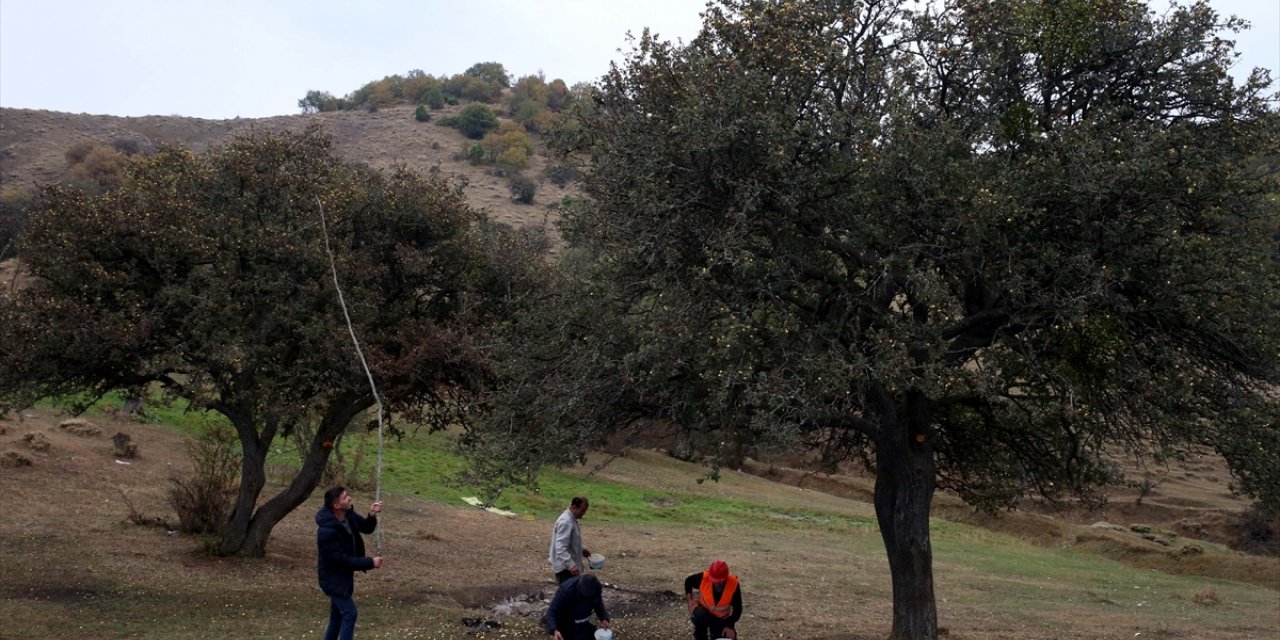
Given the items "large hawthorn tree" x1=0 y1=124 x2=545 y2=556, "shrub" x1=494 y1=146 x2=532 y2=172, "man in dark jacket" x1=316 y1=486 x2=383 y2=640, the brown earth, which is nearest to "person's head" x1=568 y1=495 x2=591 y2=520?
"man in dark jacket" x1=316 y1=486 x2=383 y2=640

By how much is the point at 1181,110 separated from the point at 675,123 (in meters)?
6.30

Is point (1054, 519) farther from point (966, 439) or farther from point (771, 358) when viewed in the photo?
point (771, 358)

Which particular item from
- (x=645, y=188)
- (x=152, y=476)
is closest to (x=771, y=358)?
(x=645, y=188)

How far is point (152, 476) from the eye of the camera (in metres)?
26.8

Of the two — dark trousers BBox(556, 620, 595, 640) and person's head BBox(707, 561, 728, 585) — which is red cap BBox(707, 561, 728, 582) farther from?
dark trousers BBox(556, 620, 595, 640)

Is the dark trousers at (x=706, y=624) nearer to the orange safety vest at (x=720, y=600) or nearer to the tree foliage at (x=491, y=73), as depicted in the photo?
the orange safety vest at (x=720, y=600)

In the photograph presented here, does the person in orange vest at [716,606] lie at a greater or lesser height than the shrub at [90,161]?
lesser

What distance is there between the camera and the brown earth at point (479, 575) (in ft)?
47.6

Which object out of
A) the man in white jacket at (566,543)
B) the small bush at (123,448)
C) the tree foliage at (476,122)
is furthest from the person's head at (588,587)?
the tree foliage at (476,122)

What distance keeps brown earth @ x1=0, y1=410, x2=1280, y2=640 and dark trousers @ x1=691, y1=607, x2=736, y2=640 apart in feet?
14.5

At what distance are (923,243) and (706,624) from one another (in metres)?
4.96

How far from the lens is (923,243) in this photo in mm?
11492

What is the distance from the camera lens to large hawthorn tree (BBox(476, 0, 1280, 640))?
11.1 m

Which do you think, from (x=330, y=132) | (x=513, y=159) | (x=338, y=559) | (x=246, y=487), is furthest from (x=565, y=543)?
(x=513, y=159)
